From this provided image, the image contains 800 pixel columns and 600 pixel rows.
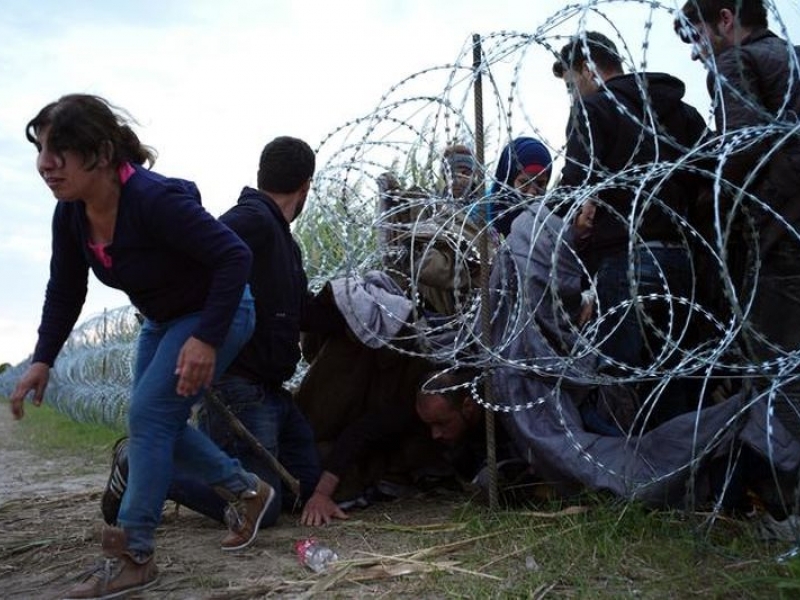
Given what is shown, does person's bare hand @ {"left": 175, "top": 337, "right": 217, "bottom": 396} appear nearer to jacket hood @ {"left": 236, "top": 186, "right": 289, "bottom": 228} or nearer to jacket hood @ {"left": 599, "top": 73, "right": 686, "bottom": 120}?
jacket hood @ {"left": 236, "top": 186, "right": 289, "bottom": 228}

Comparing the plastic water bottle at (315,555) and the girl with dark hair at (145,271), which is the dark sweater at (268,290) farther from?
the plastic water bottle at (315,555)

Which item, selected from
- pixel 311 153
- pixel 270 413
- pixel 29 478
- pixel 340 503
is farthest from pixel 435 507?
pixel 29 478

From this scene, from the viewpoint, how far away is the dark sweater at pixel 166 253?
3.19 meters

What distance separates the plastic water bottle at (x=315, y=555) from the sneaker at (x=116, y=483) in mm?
793

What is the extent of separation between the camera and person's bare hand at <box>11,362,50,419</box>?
3388 mm

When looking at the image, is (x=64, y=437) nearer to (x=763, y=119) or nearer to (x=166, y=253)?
(x=166, y=253)

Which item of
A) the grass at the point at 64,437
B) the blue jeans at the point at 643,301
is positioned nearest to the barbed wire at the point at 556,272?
the blue jeans at the point at 643,301

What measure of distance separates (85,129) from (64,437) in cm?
921

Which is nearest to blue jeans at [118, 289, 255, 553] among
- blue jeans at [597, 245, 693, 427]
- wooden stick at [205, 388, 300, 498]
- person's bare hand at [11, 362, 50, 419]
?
person's bare hand at [11, 362, 50, 419]

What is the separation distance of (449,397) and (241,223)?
3.88 feet

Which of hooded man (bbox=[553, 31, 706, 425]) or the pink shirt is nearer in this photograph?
the pink shirt

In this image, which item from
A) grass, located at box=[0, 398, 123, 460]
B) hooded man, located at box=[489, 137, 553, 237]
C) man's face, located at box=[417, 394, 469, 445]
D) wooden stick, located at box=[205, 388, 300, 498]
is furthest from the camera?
grass, located at box=[0, 398, 123, 460]

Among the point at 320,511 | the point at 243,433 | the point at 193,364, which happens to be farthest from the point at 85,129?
the point at 320,511

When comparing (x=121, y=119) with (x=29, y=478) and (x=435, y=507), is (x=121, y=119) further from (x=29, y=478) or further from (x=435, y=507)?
(x=29, y=478)
